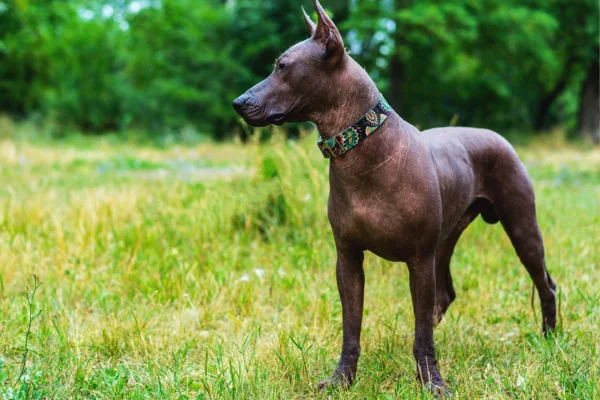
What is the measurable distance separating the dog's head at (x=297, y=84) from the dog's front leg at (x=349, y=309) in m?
0.70

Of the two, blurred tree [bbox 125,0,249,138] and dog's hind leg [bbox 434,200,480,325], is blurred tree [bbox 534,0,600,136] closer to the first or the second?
blurred tree [bbox 125,0,249,138]

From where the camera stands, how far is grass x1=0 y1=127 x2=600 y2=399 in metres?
2.73

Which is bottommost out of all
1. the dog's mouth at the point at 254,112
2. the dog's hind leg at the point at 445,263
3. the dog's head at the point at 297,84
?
the dog's hind leg at the point at 445,263

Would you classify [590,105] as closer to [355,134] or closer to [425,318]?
[425,318]

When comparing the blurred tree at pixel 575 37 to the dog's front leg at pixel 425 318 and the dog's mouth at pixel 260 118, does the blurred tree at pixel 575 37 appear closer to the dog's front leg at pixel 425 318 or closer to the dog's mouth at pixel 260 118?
the dog's front leg at pixel 425 318

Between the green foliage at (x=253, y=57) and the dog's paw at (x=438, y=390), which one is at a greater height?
the green foliage at (x=253, y=57)

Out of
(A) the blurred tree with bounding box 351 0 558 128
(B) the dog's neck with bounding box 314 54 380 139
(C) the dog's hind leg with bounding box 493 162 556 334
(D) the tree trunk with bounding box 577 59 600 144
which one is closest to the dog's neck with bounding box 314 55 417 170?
(B) the dog's neck with bounding box 314 54 380 139

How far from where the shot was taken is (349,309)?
8.90ft

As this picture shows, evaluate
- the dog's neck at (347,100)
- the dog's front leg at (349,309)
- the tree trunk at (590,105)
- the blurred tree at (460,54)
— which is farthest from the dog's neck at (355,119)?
the tree trunk at (590,105)

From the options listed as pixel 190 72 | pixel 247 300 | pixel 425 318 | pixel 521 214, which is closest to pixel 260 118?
pixel 425 318

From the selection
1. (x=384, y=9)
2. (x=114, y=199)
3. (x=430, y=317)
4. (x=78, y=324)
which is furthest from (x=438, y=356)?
(x=384, y=9)

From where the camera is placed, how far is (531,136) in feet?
60.6

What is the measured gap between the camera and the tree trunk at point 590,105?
18250 mm

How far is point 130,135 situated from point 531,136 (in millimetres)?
12127
